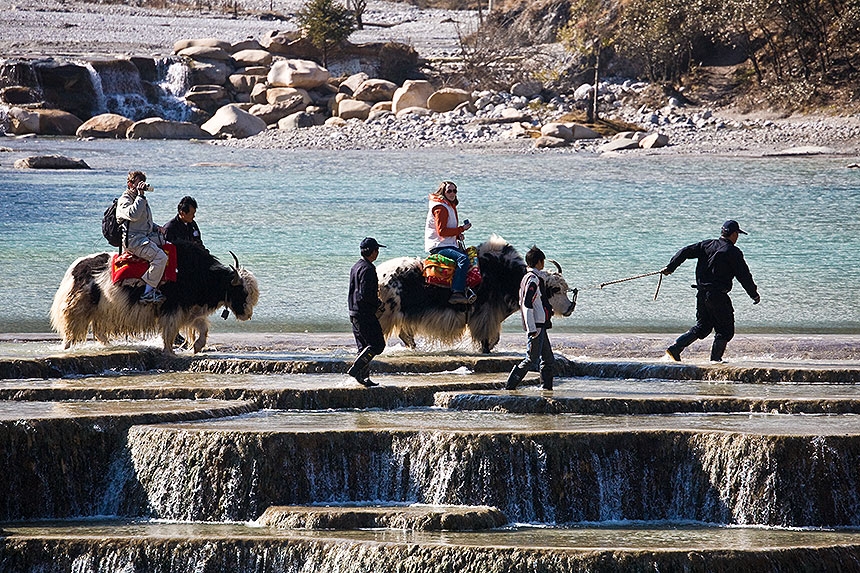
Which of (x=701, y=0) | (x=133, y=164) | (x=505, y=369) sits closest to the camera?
(x=505, y=369)

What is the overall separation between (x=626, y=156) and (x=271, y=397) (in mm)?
30413

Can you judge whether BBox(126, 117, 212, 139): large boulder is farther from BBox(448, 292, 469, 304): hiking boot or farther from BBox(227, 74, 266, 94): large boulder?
BBox(448, 292, 469, 304): hiking boot

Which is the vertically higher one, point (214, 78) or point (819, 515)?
point (214, 78)

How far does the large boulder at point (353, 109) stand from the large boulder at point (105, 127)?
788 cm

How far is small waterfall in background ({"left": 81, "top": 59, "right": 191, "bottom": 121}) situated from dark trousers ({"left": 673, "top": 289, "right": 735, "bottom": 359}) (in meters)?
42.5

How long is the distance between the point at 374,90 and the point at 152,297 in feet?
129

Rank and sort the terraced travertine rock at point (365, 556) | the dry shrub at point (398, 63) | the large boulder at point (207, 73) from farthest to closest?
the dry shrub at point (398, 63)
the large boulder at point (207, 73)
the terraced travertine rock at point (365, 556)

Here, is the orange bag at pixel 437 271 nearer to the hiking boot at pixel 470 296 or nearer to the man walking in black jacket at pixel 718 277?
the hiking boot at pixel 470 296

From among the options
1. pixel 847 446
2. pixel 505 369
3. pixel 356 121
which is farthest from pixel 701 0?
pixel 847 446

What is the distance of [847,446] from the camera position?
883 cm

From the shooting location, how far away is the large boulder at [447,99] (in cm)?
4850

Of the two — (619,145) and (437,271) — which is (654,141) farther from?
(437,271)

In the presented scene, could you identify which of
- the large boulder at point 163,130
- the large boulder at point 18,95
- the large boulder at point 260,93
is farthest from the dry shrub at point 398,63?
the large boulder at point 18,95

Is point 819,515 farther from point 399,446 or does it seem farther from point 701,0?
point 701,0
